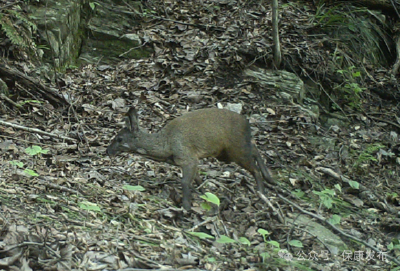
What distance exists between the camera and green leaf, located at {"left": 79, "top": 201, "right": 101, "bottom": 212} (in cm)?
517

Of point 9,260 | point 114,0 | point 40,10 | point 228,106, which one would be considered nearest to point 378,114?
point 228,106

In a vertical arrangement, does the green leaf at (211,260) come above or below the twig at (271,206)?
above

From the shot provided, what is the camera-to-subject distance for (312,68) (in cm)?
1108

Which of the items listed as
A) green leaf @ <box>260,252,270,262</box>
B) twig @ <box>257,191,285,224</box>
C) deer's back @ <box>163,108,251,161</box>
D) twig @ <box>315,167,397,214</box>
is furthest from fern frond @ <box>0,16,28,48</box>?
green leaf @ <box>260,252,270,262</box>

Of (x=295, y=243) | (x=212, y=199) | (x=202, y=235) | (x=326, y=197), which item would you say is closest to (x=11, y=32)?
(x=212, y=199)

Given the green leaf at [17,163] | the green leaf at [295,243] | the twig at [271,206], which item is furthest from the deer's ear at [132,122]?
the green leaf at [295,243]

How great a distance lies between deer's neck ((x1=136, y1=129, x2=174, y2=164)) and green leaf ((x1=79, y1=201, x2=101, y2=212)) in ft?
5.24

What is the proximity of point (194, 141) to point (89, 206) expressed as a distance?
2036mm

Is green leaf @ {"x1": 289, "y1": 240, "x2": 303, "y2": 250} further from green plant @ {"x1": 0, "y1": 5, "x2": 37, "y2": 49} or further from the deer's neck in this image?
green plant @ {"x1": 0, "y1": 5, "x2": 37, "y2": 49}

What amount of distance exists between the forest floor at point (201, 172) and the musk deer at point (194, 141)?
1.25ft

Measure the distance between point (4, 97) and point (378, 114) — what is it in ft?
27.5

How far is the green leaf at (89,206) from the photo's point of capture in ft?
17.0

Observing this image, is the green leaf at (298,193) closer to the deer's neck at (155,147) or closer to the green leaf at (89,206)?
the deer's neck at (155,147)

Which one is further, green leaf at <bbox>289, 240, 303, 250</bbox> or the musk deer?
the musk deer
